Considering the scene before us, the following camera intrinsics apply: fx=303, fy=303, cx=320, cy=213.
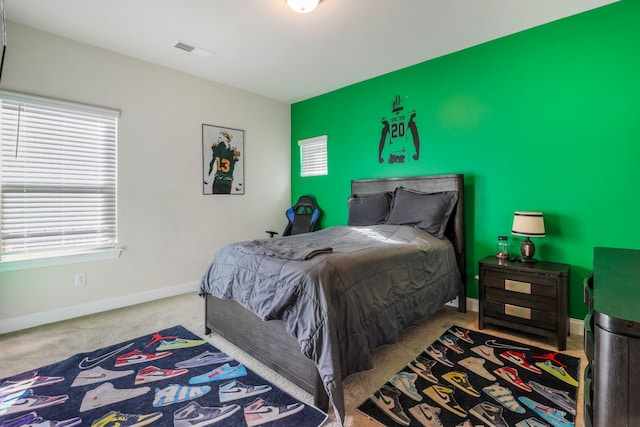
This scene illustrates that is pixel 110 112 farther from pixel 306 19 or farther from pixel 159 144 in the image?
pixel 306 19

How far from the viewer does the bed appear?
1604mm

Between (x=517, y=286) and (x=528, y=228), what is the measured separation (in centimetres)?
48

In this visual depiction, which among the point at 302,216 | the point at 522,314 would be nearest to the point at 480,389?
the point at 522,314

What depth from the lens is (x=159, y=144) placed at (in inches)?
136

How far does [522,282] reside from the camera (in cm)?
240

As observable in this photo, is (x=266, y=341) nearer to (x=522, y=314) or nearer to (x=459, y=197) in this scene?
(x=522, y=314)

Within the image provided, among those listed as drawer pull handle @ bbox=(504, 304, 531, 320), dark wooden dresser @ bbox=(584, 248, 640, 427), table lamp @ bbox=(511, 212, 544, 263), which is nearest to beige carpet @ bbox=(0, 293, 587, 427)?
drawer pull handle @ bbox=(504, 304, 531, 320)

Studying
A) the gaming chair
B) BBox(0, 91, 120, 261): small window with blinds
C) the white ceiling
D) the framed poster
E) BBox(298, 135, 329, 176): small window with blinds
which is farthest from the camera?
BBox(298, 135, 329, 176): small window with blinds

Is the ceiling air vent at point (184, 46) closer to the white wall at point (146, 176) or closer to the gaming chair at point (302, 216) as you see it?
the white wall at point (146, 176)

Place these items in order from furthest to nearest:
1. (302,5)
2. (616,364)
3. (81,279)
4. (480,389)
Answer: (81,279)
(302,5)
(480,389)
(616,364)

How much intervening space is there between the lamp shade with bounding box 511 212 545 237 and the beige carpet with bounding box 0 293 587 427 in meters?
0.84

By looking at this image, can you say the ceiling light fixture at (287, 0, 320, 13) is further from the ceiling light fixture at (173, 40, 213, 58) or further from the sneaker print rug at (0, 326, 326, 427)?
the sneaker print rug at (0, 326, 326, 427)

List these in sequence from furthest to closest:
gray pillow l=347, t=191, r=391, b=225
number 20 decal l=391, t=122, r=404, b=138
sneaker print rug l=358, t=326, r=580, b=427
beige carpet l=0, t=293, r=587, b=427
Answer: number 20 decal l=391, t=122, r=404, b=138, gray pillow l=347, t=191, r=391, b=225, beige carpet l=0, t=293, r=587, b=427, sneaker print rug l=358, t=326, r=580, b=427

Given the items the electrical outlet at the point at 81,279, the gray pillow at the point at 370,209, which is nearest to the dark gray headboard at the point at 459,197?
the gray pillow at the point at 370,209
